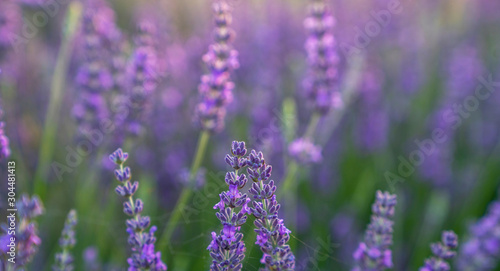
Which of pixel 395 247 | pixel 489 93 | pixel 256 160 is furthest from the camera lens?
pixel 489 93

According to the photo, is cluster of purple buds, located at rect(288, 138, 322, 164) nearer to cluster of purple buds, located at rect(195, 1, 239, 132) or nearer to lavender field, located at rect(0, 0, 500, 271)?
lavender field, located at rect(0, 0, 500, 271)

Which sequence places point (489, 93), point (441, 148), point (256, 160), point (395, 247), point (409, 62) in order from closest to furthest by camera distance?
point (256, 160), point (395, 247), point (441, 148), point (489, 93), point (409, 62)

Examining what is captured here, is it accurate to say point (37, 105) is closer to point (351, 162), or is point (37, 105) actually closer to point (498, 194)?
point (351, 162)

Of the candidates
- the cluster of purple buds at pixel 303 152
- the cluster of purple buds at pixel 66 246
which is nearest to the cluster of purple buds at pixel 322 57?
the cluster of purple buds at pixel 303 152

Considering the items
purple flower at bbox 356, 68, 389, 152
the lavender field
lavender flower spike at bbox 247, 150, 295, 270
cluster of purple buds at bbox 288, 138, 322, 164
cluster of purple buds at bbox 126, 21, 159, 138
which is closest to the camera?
lavender flower spike at bbox 247, 150, 295, 270

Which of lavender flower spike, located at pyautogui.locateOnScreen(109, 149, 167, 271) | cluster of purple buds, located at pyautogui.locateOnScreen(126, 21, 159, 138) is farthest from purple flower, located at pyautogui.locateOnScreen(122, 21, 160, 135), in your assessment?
lavender flower spike, located at pyautogui.locateOnScreen(109, 149, 167, 271)

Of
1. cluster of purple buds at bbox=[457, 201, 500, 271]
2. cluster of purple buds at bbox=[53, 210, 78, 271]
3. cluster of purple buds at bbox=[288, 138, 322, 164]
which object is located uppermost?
cluster of purple buds at bbox=[288, 138, 322, 164]

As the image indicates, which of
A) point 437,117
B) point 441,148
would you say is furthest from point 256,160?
point 437,117

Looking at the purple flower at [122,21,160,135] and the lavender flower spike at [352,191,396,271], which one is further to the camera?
the purple flower at [122,21,160,135]

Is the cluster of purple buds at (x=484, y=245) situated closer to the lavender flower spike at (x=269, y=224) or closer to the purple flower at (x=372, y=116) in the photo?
the lavender flower spike at (x=269, y=224)
